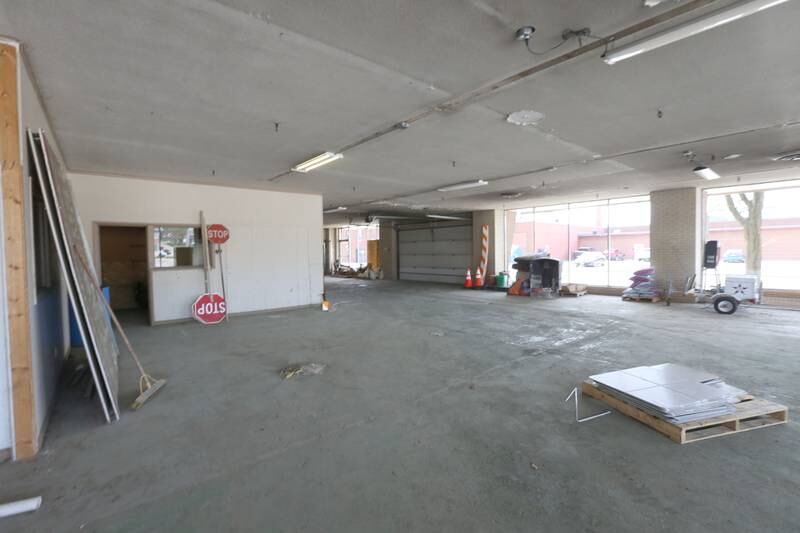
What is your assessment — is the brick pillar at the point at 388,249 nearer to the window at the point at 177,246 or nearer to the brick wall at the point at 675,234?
the brick wall at the point at 675,234

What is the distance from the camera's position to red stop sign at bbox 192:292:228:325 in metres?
6.61

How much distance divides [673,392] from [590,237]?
19.1 meters

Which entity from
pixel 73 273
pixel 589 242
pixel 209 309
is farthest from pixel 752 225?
pixel 73 273

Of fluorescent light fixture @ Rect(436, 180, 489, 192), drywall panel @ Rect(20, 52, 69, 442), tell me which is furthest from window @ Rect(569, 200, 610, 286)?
drywall panel @ Rect(20, 52, 69, 442)

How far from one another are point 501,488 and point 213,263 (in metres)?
6.92

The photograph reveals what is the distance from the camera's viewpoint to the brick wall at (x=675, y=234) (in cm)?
862

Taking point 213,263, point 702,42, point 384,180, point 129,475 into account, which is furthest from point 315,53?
point 213,263

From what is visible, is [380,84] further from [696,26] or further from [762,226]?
[762,226]

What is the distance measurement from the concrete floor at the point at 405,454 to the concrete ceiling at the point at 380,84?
9.22 feet

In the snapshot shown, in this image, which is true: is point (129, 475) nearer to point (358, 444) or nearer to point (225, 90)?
point (358, 444)

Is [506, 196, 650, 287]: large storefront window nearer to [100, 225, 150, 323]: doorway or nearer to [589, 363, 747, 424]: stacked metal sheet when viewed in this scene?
[589, 363, 747, 424]: stacked metal sheet

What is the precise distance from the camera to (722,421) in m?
2.56

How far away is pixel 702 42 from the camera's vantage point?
2557mm

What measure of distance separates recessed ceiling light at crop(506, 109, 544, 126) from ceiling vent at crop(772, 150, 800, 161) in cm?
490
